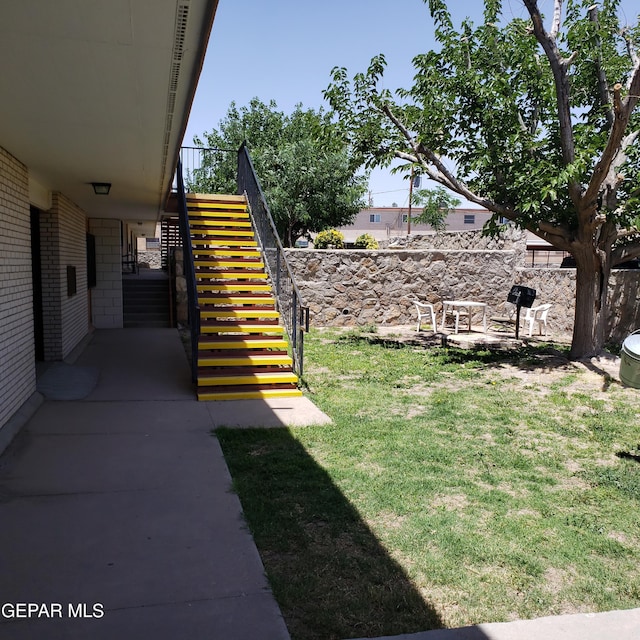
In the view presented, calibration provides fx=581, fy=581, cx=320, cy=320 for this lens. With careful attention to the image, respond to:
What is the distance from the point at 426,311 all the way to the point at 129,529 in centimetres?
1181

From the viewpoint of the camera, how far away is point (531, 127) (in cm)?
1071

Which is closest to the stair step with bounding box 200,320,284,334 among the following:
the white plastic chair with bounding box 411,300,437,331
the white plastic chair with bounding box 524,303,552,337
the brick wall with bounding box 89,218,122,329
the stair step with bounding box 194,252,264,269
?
the stair step with bounding box 194,252,264,269

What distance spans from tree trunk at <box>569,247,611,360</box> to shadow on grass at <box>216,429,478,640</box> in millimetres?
6879

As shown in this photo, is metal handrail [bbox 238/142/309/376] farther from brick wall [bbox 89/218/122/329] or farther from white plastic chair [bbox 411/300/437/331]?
white plastic chair [bbox 411/300/437/331]

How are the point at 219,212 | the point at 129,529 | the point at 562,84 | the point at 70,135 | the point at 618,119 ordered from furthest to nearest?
the point at 219,212 < the point at 562,84 < the point at 618,119 < the point at 70,135 < the point at 129,529

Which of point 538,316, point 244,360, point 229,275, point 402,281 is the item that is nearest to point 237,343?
point 244,360

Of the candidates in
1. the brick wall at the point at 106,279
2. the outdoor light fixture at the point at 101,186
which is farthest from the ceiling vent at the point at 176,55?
the brick wall at the point at 106,279

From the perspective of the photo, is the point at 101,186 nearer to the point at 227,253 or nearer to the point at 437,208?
the point at 227,253

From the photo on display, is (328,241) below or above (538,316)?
above

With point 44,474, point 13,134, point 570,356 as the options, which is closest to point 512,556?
point 44,474

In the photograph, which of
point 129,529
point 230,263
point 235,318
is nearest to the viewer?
point 129,529

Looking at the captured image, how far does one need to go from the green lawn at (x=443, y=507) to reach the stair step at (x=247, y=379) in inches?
15.8

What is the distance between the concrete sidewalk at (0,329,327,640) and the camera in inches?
111

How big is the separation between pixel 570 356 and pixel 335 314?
5983mm
